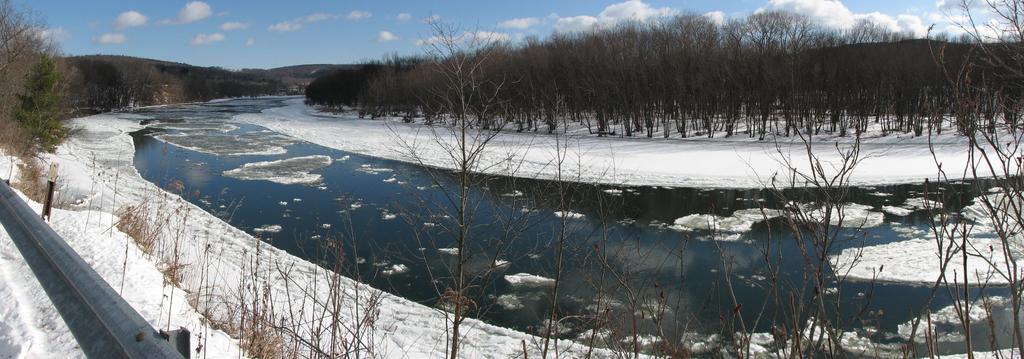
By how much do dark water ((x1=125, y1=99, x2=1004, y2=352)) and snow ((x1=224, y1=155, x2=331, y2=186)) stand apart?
2.21 ft

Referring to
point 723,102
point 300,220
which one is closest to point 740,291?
point 300,220

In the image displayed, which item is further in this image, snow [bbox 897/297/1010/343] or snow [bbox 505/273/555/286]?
snow [bbox 505/273/555/286]

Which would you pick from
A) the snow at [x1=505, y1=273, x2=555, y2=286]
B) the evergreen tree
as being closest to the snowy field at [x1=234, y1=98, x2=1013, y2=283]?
the snow at [x1=505, y1=273, x2=555, y2=286]

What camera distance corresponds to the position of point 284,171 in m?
25.1

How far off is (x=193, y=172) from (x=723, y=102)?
103 ft

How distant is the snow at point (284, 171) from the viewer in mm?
23016

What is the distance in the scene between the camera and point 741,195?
68.5 ft

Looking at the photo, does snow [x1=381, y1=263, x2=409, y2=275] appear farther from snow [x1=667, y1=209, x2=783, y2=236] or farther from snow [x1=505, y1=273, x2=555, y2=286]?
snow [x1=667, y1=209, x2=783, y2=236]

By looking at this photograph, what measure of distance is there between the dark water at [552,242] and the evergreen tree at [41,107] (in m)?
3.12

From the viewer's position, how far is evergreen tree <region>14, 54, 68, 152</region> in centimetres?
2334

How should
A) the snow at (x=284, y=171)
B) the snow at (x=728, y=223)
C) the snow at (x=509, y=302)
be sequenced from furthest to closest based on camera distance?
1. the snow at (x=284, y=171)
2. the snow at (x=728, y=223)
3. the snow at (x=509, y=302)

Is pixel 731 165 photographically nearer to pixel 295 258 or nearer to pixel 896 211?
pixel 896 211

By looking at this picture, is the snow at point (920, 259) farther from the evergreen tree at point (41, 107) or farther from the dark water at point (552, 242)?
the evergreen tree at point (41, 107)

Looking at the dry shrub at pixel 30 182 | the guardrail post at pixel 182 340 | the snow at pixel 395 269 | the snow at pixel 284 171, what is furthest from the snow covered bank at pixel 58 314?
the snow at pixel 284 171
